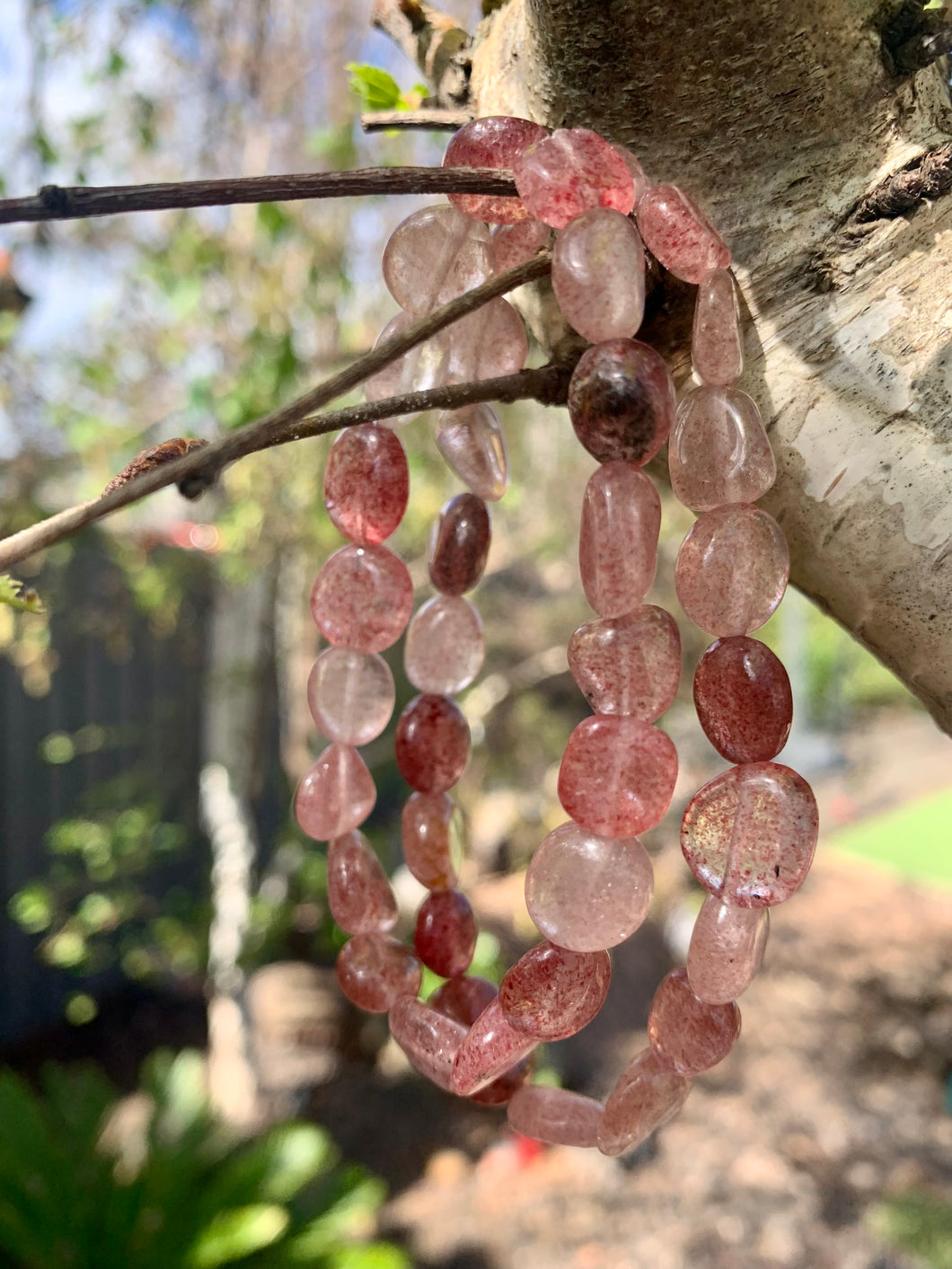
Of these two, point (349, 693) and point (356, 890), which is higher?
point (349, 693)

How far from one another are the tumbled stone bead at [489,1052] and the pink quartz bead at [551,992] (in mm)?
12

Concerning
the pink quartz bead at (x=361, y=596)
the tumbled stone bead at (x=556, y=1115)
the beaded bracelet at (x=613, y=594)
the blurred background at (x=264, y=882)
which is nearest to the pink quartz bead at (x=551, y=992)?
the beaded bracelet at (x=613, y=594)

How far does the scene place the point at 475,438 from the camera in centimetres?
60

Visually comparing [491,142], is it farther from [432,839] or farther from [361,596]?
[432,839]

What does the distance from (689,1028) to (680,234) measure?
0.43 metres

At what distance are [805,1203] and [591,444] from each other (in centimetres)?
229

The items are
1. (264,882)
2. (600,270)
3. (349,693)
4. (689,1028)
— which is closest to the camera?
(600,270)

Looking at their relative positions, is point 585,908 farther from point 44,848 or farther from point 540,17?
point 44,848

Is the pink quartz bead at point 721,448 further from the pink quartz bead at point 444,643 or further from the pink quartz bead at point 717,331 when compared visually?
the pink quartz bead at point 444,643

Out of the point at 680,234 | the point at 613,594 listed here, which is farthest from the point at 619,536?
the point at 680,234

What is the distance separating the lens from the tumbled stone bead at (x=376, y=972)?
64cm

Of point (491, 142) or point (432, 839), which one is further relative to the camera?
point (432, 839)

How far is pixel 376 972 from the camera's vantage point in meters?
0.65

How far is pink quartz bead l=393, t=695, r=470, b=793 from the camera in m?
0.70
